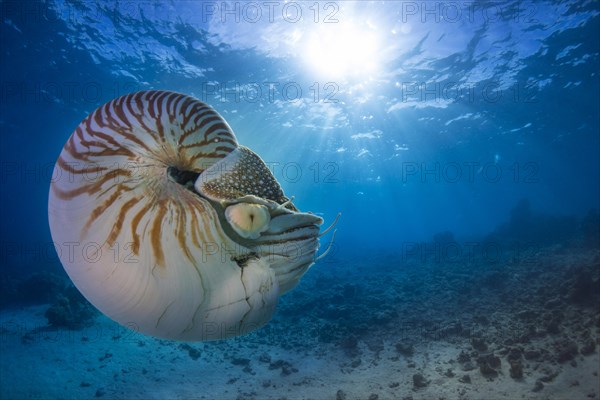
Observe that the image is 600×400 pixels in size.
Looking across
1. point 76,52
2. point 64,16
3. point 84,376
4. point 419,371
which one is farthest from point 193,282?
point 76,52

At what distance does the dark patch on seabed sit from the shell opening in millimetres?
4827

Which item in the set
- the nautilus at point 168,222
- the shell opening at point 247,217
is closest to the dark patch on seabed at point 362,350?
the nautilus at point 168,222

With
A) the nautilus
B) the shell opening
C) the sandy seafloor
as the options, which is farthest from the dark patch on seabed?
the shell opening

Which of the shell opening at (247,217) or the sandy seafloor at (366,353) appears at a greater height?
the shell opening at (247,217)

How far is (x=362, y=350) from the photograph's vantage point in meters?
6.95


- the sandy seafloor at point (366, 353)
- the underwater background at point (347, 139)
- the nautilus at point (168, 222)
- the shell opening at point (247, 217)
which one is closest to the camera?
the nautilus at point (168, 222)

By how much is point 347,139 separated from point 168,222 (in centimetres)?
2392

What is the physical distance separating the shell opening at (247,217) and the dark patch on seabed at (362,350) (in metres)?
4.83

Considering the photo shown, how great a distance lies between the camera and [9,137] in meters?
21.8

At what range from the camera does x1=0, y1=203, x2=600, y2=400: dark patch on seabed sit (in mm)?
5281

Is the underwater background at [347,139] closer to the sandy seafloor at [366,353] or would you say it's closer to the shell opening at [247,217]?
the sandy seafloor at [366,353]

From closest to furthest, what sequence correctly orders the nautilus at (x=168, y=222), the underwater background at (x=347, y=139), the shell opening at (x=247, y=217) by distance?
the nautilus at (x=168, y=222) → the shell opening at (x=247, y=217) → the underwater background at (x=347, y=139)

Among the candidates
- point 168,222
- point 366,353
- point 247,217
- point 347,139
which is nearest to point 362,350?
point 366,353

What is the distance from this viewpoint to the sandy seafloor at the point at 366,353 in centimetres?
525
